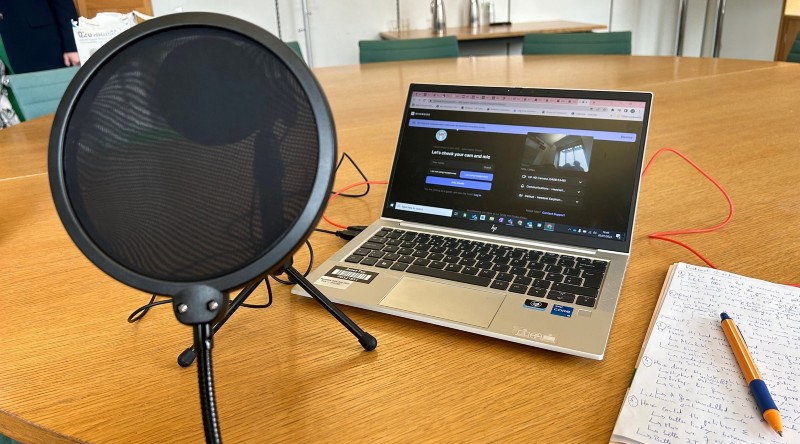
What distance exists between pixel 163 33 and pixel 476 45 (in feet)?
13.5

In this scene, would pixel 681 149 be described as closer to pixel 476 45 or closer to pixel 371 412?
pixel 371 412

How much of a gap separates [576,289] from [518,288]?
0.21ft

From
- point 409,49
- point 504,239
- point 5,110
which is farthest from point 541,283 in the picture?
point 5,110

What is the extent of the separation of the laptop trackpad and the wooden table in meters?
0.02

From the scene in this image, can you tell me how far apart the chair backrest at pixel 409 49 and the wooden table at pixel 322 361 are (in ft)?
6.47

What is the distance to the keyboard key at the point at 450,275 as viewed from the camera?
2.34 ft

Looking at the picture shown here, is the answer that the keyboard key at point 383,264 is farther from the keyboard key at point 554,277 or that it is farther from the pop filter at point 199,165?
the pop filter at point 199,165

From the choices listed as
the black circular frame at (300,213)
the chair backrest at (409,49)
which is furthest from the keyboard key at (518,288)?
the chair backrest at (409,49)

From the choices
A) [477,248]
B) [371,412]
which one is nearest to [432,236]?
[477,248]

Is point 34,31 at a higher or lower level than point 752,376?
higher

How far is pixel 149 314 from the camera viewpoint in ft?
2.35

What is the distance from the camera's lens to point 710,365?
0.57 meters

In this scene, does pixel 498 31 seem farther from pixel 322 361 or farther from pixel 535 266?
pixel 322 361

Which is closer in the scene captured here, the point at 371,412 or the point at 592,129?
the point at 371,412
